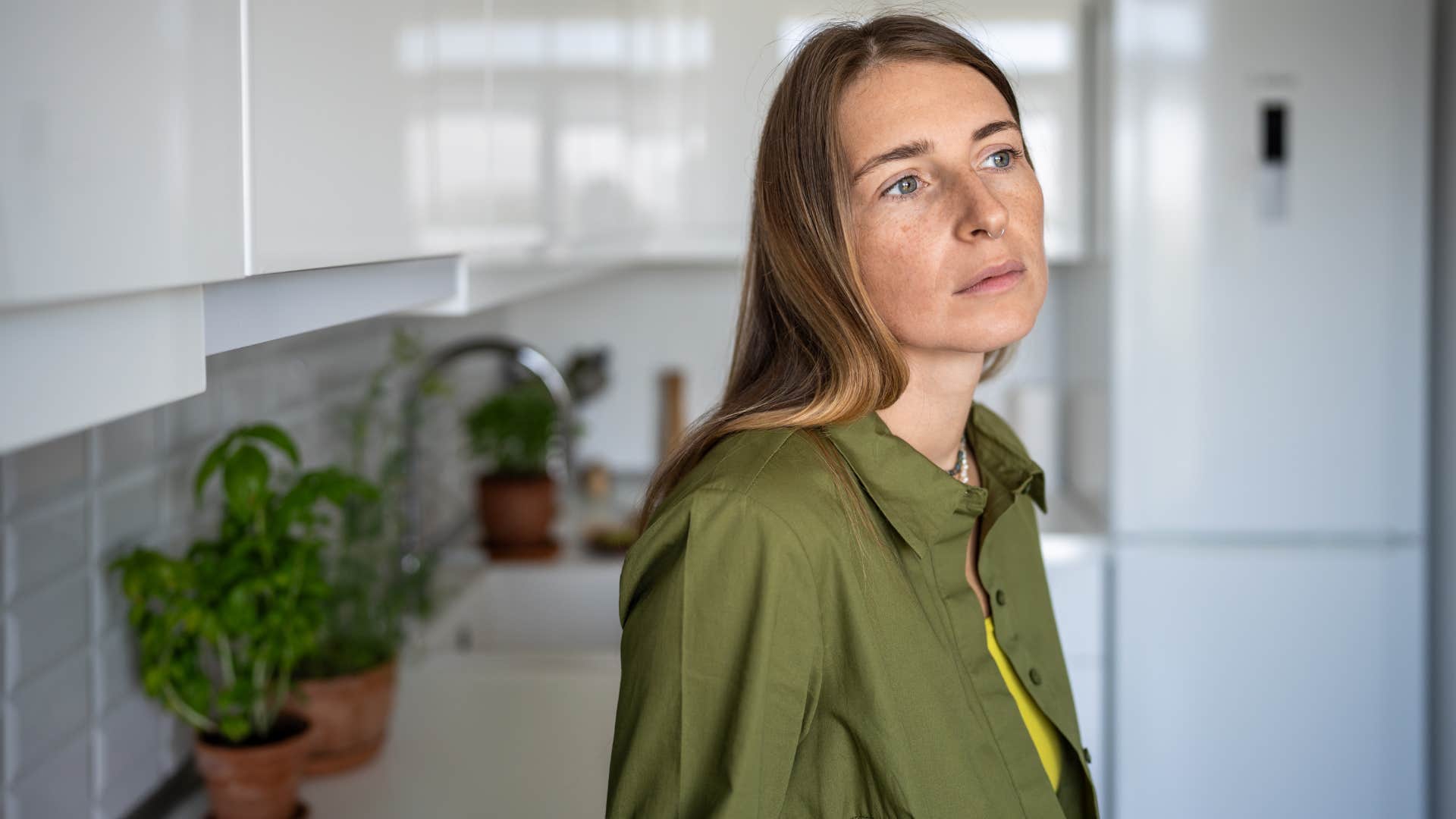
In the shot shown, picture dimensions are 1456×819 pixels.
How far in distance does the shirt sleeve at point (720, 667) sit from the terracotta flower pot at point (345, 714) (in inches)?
32.0

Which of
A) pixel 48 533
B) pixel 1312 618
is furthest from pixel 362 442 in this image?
pixel 1312 618

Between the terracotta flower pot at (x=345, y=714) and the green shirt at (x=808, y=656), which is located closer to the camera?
the green shirt at (x=808, y=656)

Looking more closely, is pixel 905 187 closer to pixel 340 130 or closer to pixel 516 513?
pixel 340 130

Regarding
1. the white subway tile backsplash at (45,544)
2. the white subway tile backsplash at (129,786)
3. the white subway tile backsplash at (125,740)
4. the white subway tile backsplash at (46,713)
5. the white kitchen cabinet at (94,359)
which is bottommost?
the white subway tile backsplash at (129,786)

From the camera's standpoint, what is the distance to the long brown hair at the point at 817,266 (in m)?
1.03

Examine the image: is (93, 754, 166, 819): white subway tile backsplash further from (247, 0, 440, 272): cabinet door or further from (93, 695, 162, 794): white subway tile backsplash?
(247, 0, 440, 272): cabinet door

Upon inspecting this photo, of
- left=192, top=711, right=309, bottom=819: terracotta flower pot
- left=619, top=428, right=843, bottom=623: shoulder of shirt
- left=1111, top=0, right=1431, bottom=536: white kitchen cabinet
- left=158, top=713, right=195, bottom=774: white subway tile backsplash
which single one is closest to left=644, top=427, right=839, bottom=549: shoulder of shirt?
left=619, top=428, right=843, bottom=623: shoulder of shirt

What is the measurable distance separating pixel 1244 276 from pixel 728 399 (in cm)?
181

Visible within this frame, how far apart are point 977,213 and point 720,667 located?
1.27ft

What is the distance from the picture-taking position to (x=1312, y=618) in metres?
2.62

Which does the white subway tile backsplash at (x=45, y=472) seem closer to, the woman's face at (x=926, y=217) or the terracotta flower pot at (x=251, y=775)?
the terracotta flower pot at (x=251, y=775)

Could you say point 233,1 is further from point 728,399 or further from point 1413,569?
point 1413,569

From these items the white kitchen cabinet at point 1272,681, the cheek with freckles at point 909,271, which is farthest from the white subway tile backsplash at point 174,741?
the white kitchen cabinet at point 1272,681

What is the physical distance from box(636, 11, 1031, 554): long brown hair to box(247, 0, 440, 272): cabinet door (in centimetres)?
28
